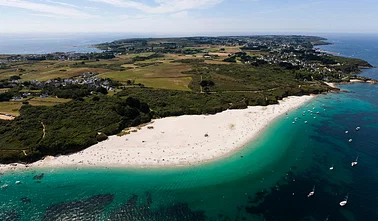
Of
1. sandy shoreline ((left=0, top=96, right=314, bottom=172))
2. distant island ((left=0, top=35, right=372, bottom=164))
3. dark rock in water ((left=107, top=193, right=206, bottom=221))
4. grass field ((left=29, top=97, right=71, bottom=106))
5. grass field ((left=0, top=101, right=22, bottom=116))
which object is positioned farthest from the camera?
grass field ((left=29, top=97, right=71, bottom=106))

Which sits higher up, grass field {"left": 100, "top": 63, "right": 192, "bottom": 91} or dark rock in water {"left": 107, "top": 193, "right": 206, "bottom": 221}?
grass field {"left": 100, "top": 63, "right": 192, "bottom": 91}

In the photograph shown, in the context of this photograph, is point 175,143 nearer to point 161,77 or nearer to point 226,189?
point 226,189

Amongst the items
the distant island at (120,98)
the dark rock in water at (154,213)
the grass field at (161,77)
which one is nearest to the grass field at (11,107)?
the distant island at (120,98)

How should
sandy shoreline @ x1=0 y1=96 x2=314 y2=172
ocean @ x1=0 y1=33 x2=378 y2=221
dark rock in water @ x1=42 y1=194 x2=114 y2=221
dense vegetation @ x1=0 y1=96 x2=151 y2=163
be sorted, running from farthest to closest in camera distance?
dense vegetation @ x1=0 y1=96 x2=151 y2=163 < sandy shoreline @ x1=0 y1=96 x2=314 y2=172 < ocean @ x1=0 y1=33 x2=378 y2=221 < dark rock in water @ x1=42 y1=194 x2=114 y2=221

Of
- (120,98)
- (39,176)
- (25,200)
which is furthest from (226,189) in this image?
(120,98)

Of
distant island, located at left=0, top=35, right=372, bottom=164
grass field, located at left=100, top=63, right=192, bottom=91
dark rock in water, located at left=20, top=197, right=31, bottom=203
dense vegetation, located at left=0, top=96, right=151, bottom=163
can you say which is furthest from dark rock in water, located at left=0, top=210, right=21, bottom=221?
grass field, located at left=100, top=63, right=192, bottom=91

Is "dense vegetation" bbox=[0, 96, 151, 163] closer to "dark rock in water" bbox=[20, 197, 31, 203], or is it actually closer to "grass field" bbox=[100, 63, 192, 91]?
"dark rock in water" bbox=[20, 197, 31, 203]

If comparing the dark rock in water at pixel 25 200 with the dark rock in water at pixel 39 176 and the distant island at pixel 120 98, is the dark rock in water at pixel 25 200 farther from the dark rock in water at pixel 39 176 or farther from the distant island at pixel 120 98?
the distant island at pixel 120 98
